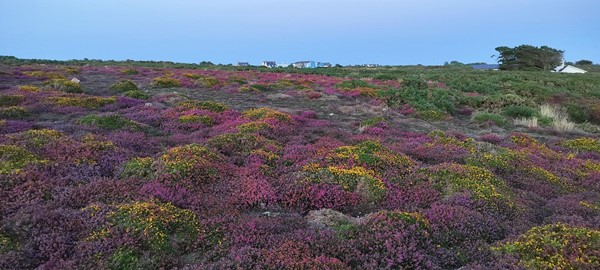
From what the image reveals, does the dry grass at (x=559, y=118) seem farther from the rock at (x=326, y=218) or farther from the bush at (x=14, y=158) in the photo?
the bush at (x=14, y=158)

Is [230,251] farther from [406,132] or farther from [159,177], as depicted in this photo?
[406,132]

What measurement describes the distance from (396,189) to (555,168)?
554 centimetres

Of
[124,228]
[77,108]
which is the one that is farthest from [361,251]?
[77,108]

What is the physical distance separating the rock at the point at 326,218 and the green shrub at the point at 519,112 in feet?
56.2

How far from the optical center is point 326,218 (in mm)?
7629

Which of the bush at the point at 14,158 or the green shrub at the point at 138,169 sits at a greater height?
the bush at the point at 14,158

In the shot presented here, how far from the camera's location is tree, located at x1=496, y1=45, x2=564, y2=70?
69.6 m

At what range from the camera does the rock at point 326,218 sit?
7455 millimetres

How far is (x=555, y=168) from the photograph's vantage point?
1158cm

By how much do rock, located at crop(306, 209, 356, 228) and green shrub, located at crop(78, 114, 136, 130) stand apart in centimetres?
926

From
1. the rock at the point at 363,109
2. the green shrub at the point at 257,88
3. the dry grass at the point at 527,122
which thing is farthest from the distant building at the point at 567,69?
the rock at the point at 363,109

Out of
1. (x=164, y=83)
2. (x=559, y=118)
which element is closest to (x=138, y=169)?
(x=559, y=118)

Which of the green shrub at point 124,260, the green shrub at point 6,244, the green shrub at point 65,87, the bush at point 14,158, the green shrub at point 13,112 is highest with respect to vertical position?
the green shrub at point 65,87

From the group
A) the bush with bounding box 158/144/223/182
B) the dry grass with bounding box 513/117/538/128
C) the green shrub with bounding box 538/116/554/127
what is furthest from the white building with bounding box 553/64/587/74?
the bush with bounding box 158/144/223/182
